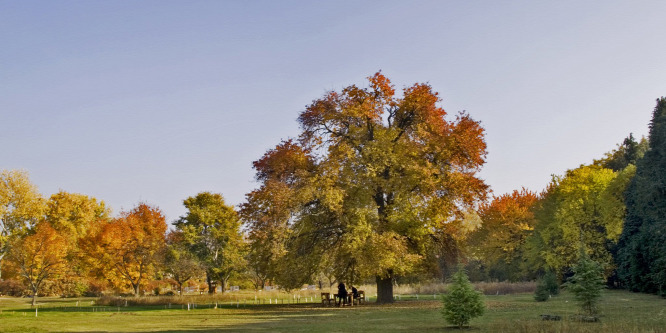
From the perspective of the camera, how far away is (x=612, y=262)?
175 ft

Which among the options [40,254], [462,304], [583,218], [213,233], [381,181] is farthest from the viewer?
[213,233]

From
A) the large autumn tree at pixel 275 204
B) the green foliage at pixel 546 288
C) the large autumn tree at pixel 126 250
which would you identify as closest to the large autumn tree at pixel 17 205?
the large autumn tree at pixel 126 250

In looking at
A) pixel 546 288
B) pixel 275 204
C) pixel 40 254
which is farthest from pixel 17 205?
pixel 546 288

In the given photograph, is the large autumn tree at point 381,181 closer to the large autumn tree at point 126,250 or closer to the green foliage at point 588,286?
the green foliage at point 588,286

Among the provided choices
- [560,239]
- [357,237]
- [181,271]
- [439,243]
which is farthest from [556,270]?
[181,271]

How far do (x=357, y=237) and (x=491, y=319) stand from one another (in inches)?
466

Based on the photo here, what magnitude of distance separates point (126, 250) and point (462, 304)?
4557 cm

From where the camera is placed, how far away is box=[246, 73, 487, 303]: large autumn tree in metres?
34.8

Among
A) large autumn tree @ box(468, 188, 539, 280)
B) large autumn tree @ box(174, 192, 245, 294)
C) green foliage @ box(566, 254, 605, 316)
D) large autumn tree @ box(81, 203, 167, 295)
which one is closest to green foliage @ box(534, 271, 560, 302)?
green foliage @ box(566, 254, 605, 316)

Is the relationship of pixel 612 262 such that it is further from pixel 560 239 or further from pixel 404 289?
pixel 404 289

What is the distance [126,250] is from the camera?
5653 cm

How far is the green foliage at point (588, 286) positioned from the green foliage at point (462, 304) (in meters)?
4.21

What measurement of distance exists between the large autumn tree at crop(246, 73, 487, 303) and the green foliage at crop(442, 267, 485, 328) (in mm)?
13189

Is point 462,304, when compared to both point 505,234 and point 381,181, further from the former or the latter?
point 505,234
